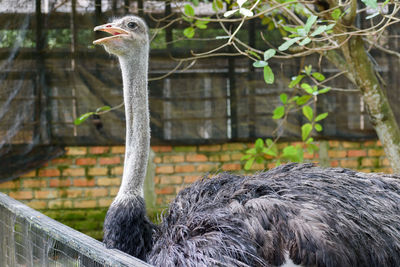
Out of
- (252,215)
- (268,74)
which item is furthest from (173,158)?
(252,215)

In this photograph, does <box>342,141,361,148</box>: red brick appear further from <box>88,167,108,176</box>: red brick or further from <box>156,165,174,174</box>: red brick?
<box>88,167,108,176</box>: red brick

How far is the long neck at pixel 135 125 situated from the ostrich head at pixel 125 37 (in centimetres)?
3

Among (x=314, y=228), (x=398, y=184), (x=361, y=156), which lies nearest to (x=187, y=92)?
(x=361, y=156)

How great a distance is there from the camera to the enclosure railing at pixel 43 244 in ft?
4.22

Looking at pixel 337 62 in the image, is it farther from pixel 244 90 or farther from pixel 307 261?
pixel 307 261

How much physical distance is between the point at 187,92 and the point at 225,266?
2.58 m

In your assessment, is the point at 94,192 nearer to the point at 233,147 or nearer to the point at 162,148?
the point at 162,148

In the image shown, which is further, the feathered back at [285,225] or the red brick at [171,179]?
the red brick at [171,179]

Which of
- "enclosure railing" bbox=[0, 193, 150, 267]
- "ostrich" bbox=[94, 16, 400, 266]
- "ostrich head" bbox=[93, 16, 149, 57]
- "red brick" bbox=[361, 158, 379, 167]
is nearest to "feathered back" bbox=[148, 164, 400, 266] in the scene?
"ostrich" bbox=[94, 16, 400, 266]

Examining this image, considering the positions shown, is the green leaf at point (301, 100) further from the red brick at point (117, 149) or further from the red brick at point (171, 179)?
the red brick at point (117, 149)

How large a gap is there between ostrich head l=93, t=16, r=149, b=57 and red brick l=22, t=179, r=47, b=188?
2.04 m

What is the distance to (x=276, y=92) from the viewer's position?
4168 millimetres

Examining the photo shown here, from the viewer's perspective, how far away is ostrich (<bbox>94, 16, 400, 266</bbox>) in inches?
67.8

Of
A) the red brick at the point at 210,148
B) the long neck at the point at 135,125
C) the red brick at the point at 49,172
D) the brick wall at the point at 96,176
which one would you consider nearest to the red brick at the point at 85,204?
the brick wall at the point at 96,176
